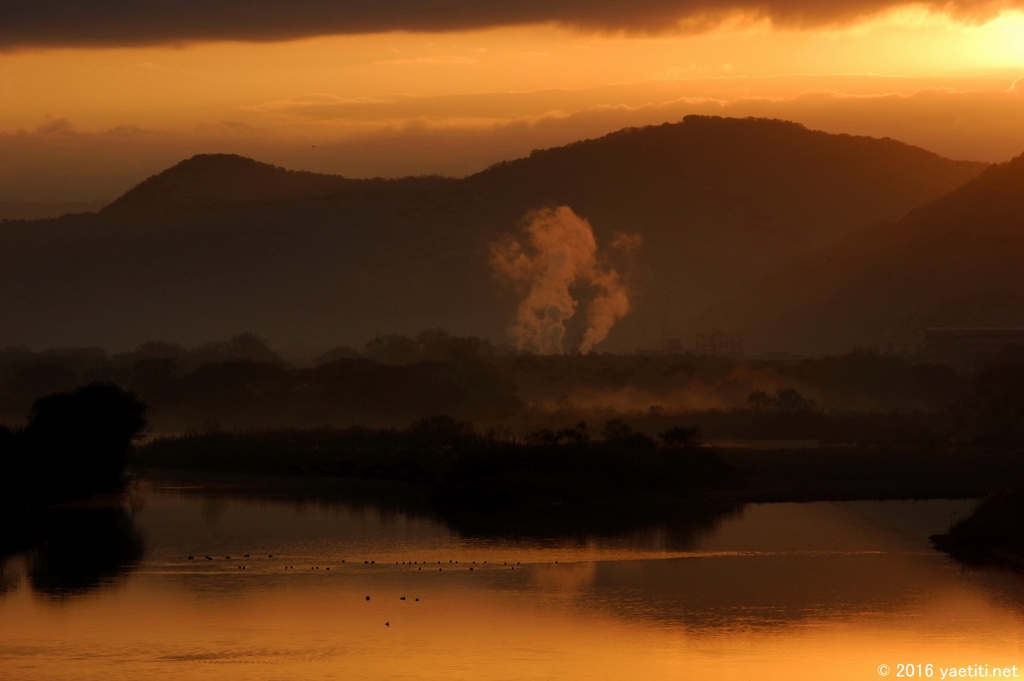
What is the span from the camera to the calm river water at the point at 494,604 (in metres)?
37.8

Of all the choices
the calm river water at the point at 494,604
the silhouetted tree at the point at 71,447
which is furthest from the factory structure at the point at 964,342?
the calm river water at the point at 494,604

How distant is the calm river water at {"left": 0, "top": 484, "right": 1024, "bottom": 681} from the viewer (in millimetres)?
37750

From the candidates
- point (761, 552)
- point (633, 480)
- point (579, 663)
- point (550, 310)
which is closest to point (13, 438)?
point (633, 480)

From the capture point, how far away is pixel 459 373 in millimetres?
134250

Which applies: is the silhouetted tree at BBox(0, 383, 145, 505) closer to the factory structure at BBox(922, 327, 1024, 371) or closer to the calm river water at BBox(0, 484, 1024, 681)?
the calm river water at BBox(0, 484, 1024, 681)

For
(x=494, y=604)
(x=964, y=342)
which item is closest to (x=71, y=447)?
(x=494, y=604)

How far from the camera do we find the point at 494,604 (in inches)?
1785

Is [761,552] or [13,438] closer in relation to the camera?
[761,552]

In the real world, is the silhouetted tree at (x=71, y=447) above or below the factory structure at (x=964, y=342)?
below

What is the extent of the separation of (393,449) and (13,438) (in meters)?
23.1

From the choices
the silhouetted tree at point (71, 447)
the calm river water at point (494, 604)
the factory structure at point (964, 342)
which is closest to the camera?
the calm river water at point (494, 604)

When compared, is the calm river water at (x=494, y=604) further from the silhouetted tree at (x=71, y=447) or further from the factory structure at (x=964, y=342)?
the factory structure at (x=964, y=342)

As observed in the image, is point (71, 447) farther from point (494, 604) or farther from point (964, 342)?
point (964, 342)

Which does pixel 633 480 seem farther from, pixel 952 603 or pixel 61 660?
pixel 61 660
